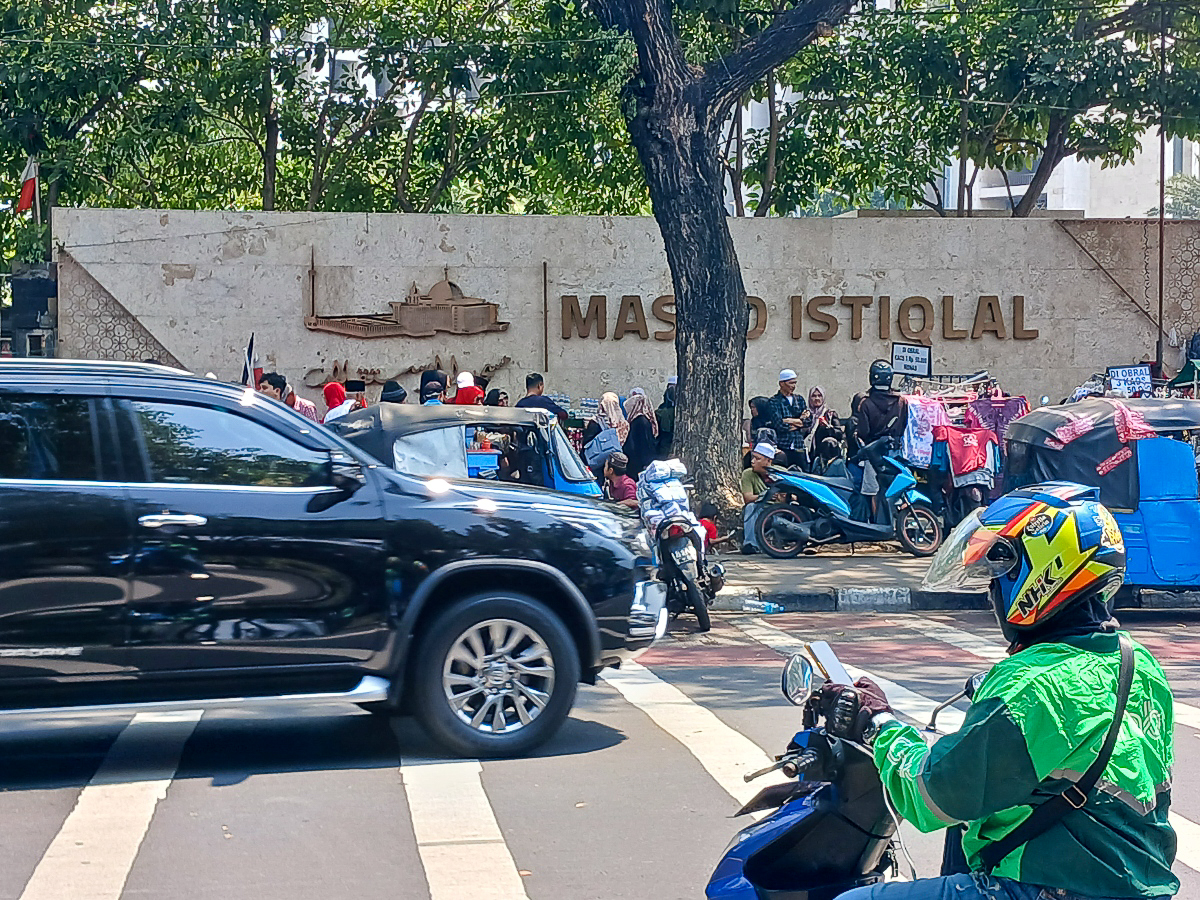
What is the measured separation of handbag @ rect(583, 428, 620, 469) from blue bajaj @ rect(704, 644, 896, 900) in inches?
496

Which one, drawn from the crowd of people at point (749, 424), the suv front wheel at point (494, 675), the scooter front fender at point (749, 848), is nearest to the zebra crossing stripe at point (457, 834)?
the suv front wheel at point (494, 675)

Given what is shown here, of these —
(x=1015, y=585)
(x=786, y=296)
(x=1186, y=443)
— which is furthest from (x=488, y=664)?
(x=786, y=296)

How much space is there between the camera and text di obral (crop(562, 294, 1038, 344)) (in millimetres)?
19797

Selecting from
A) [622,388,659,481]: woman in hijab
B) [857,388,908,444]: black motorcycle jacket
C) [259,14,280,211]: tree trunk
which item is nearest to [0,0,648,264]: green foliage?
[259,14,280,211]: tree trunk

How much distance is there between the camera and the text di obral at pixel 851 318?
19.8 meters

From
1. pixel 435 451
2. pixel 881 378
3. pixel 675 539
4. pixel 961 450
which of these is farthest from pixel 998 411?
pixel 435 451

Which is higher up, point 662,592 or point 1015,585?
point 1015,585

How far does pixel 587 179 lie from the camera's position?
2242 cm

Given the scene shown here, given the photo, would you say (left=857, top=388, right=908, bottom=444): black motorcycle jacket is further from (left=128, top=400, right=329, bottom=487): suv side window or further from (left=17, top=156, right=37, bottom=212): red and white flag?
(left=17, top=156, right=37, bottom=212): red and white flag

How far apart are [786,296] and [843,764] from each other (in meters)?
17.4

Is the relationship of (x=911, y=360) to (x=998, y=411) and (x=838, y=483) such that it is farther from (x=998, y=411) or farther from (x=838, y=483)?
(x=838, y=483)

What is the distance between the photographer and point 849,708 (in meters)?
3.10

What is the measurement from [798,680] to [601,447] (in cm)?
1271

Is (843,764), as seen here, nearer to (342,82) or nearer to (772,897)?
(772,897)
